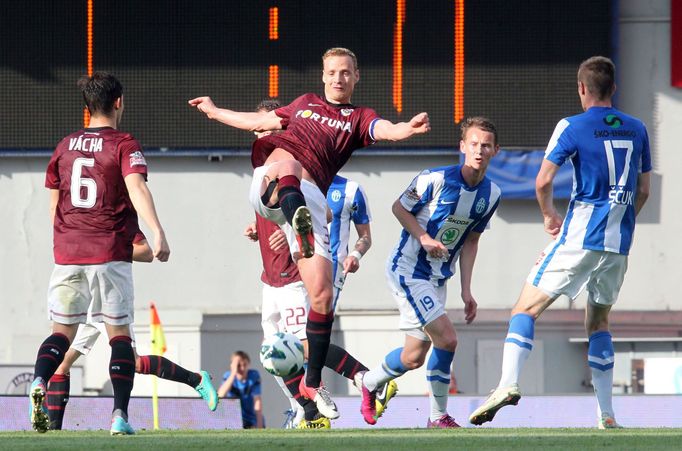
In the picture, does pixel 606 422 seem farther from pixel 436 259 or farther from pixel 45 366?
pixel 45 366

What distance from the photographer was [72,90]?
1412cm

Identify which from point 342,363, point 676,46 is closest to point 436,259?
point 342,363

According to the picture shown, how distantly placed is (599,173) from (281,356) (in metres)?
1.83

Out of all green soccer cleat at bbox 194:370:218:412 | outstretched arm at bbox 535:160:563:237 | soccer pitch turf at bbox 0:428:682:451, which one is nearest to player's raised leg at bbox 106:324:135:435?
soccer pitch turf at bbox 0:428:682:451

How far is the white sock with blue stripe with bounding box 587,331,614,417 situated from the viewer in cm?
727

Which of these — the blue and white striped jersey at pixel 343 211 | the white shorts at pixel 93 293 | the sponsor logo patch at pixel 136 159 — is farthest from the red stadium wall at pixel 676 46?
the white shorts at pixel 93 293

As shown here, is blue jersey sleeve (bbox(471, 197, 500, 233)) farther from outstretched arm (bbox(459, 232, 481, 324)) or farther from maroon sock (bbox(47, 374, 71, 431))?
maroon sock (bbox(47, 374, 71, 431))

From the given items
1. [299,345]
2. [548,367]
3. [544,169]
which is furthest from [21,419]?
[548,367]

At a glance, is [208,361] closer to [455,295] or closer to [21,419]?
[455,295]

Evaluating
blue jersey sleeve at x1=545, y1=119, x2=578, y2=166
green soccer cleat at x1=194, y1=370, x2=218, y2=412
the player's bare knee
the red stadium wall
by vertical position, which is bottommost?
green soccer cleat at x1=194, y1=370, x2=218, y2=412

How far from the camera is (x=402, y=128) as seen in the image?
6.58 m

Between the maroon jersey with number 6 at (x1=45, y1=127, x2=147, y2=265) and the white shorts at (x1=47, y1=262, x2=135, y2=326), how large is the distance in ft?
0.15

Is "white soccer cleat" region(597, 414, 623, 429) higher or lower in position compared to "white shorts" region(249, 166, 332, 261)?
lower

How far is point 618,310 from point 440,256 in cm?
874
